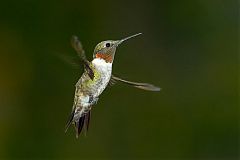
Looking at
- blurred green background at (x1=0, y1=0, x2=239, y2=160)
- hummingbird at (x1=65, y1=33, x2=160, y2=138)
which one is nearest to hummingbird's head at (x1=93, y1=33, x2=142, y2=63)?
hummingbird at (x1=65, y1=33, x2=160, y2=138)

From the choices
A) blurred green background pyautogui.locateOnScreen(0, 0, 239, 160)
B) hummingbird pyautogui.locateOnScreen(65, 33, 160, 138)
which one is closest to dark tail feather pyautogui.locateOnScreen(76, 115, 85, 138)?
hummingbird pyautogui.locateOnScreen(65, 33, 160, 138)

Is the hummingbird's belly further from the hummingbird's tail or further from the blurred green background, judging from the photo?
the blurred green background

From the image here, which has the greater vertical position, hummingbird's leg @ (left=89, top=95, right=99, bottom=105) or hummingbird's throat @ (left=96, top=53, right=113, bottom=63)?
hummingbird's throat @ (left=96, top=53, right=113, bottom=63)

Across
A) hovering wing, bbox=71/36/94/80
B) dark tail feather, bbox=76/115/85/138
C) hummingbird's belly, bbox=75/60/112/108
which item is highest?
hovering wing, bbox=71/36/94/80

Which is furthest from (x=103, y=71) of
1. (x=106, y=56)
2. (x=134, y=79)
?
(x=134, y=79)

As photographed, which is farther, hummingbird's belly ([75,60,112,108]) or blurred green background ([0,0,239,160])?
blurred green background ([0,0,239,160])

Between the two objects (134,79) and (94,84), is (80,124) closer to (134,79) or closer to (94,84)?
(94,84)
